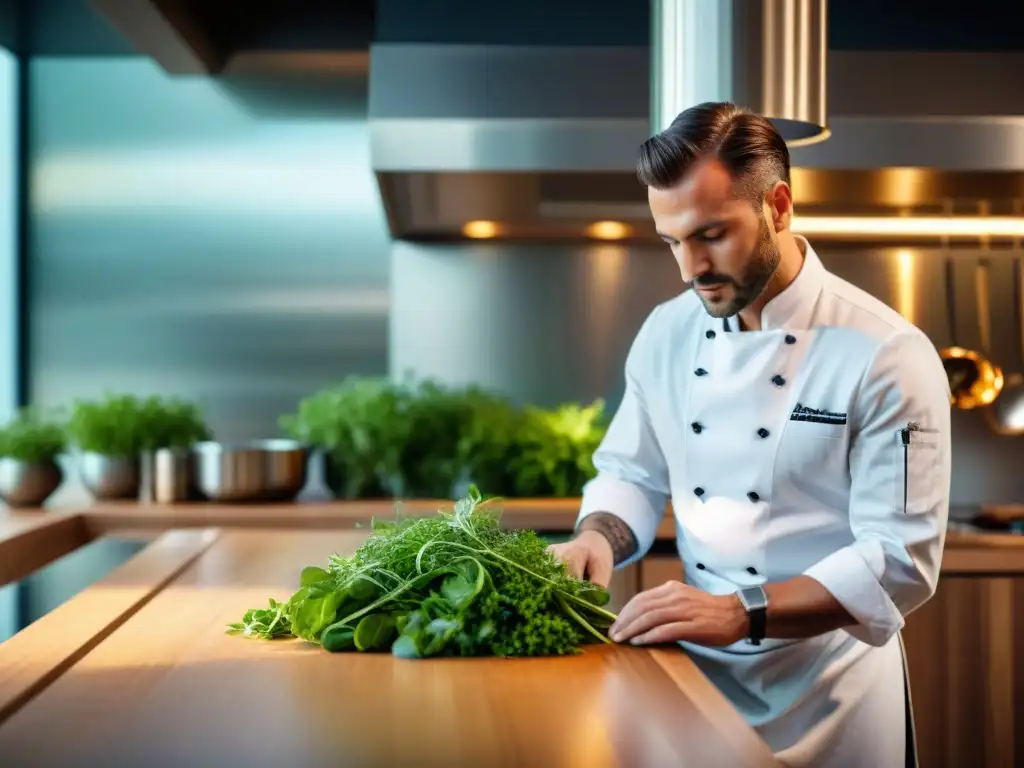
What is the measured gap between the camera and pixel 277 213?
12.6 ft

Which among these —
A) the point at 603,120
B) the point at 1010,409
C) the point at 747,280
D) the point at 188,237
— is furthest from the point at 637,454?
the point at 188,237

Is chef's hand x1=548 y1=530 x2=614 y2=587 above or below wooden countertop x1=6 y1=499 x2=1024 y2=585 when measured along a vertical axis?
above

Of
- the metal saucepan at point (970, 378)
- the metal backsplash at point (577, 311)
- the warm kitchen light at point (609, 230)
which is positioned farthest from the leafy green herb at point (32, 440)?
the metal saucepan at point (970, 378)

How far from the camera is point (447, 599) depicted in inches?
54.6

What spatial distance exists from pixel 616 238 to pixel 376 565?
238 centimetres

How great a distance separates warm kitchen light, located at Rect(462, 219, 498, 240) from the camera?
11.3ft

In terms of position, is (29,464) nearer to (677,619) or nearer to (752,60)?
(752,60)

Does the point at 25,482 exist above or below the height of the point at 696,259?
below

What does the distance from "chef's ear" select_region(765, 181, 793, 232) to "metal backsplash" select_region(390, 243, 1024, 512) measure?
2061mm

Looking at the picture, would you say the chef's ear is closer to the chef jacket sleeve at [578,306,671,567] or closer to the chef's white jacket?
the chef's white jacket

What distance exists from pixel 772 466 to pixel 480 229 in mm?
1956

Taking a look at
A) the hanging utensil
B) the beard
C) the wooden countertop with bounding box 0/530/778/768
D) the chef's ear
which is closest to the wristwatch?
the wooden countertop with bounding box 0/530/778/768

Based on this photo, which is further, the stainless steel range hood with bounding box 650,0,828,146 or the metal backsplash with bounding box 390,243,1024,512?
the metal backsplash with bounding box 390,243,1024,512

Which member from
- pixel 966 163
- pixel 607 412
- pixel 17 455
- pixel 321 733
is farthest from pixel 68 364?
pixel 321 733
